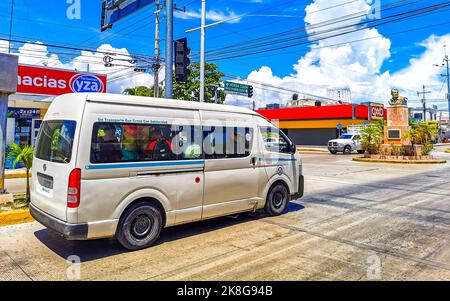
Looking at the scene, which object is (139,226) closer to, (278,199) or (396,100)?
(278,199)

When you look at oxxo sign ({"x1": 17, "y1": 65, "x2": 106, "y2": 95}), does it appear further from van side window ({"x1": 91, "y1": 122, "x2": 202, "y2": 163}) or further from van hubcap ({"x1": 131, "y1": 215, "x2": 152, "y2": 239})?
van hubcap ({"x1": 131, "y1": 215, "x2": 152, "y2": 239})

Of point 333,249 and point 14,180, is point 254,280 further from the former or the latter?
point 14,180

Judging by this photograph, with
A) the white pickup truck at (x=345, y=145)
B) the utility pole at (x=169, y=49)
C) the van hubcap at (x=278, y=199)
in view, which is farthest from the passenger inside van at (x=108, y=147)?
the white pickup truck at (x=345, y=145)

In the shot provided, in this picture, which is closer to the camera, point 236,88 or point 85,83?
point 85,83

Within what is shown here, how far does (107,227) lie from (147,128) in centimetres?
157

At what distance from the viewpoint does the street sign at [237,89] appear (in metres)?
24.0

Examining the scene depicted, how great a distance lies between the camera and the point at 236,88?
2417 cm

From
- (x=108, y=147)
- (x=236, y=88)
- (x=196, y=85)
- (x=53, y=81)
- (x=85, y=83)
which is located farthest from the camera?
(x=196, y=85)

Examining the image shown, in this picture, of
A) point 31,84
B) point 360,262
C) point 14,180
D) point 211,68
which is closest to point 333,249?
point 360,262

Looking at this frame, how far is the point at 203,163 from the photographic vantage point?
565 cm

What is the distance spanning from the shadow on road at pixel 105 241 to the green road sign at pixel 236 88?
1808 centimetres

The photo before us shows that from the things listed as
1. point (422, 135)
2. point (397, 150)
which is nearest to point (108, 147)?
point (397, 150)

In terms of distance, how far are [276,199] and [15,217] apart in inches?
205
